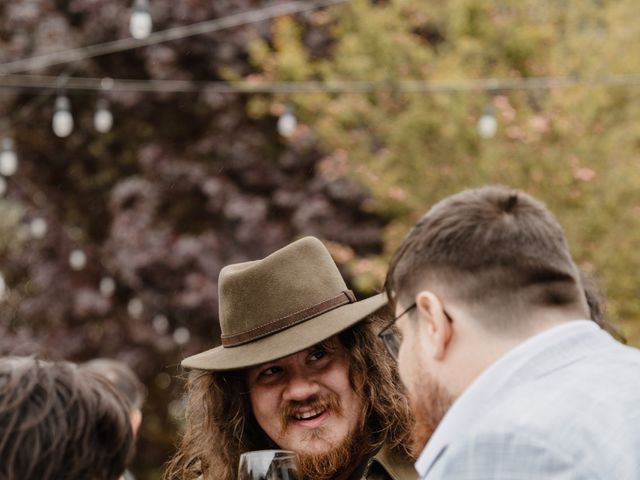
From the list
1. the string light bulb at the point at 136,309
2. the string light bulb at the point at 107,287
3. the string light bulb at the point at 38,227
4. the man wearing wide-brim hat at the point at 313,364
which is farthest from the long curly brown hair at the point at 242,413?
the string light bulb at the point at 38,227

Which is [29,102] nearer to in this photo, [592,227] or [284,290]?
[592,227]

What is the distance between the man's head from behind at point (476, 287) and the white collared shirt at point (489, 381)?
41mm

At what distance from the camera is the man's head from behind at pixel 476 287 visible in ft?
5.82

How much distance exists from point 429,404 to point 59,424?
769 mm

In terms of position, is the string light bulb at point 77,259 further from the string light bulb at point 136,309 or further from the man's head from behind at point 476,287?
the man's head from behind at point 476,287

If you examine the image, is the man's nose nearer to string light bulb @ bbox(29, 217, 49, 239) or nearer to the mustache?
the mustache

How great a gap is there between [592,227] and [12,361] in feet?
26.8

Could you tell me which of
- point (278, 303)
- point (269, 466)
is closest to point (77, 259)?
point (278, 303)

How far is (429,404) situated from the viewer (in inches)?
74.5

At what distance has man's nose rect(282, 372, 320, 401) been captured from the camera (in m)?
2.84

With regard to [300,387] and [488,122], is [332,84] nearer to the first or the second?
[488,122]

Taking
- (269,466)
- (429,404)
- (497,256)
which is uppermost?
(497,256)

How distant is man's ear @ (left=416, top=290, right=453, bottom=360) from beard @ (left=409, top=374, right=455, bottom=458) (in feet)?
0.23

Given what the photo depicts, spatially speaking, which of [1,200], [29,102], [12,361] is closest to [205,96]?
[29,102]
